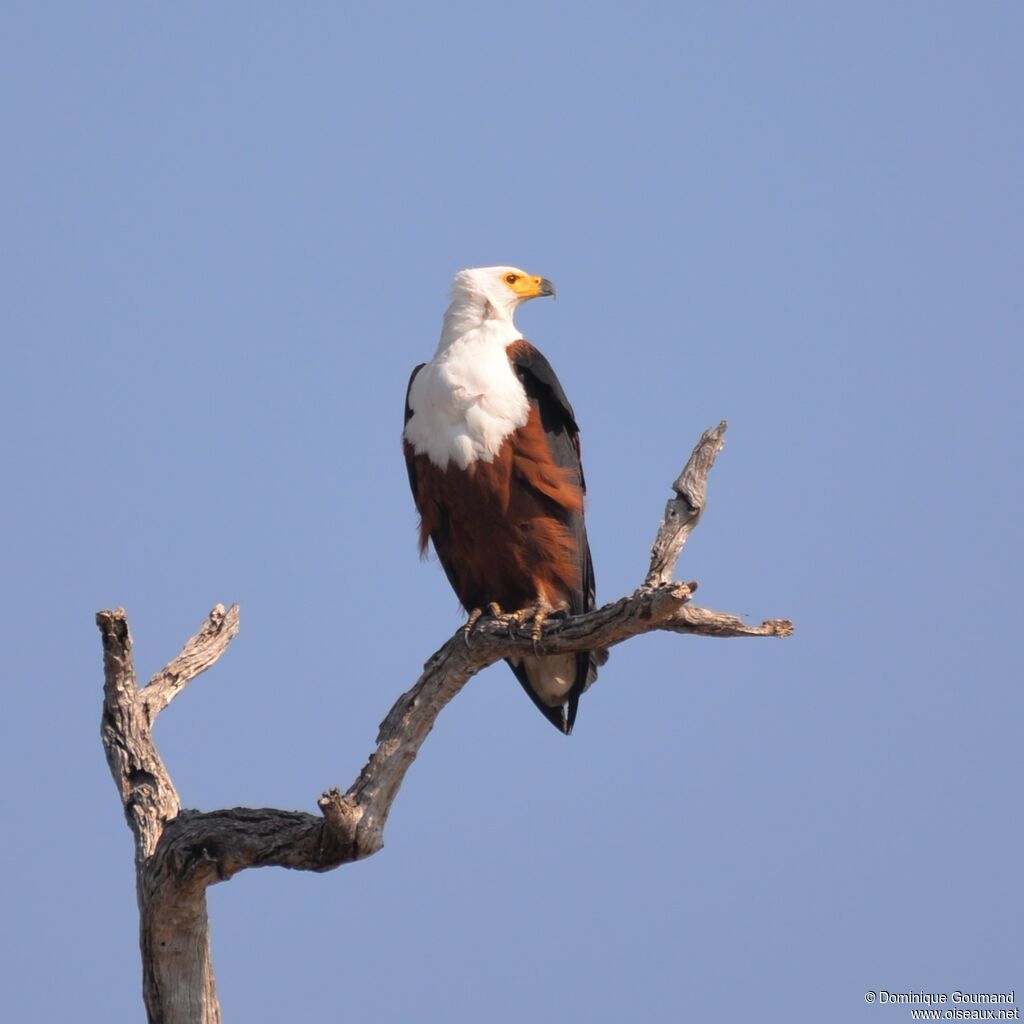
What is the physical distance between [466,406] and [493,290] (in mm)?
892

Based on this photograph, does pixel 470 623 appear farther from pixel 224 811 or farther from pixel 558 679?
pixel 224 811

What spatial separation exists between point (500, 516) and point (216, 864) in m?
2.05

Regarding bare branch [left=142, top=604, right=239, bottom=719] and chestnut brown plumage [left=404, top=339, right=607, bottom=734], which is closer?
bare branch [left=142, top=604, right=239, bottom=719]

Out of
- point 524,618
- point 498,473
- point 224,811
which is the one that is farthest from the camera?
point 498,473

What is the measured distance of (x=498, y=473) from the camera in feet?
22.6

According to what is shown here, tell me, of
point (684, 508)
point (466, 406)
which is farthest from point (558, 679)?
point (684, 508)

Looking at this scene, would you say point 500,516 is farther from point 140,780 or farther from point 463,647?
point 140,780

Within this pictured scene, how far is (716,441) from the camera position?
6.00m

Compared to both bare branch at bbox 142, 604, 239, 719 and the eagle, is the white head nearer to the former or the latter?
the eagle

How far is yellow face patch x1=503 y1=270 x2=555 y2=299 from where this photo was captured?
25.3ft

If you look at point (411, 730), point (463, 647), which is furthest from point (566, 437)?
point (411, 730)

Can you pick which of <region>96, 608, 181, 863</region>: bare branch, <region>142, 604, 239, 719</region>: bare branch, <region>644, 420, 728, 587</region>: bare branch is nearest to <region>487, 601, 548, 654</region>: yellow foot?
<region>644, 420, 728, 587</region>: bare branch

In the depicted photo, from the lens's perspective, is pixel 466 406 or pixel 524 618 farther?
pixel 466 406

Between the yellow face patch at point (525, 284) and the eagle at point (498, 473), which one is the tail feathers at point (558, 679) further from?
the yellow face patch at point (525, 284)
